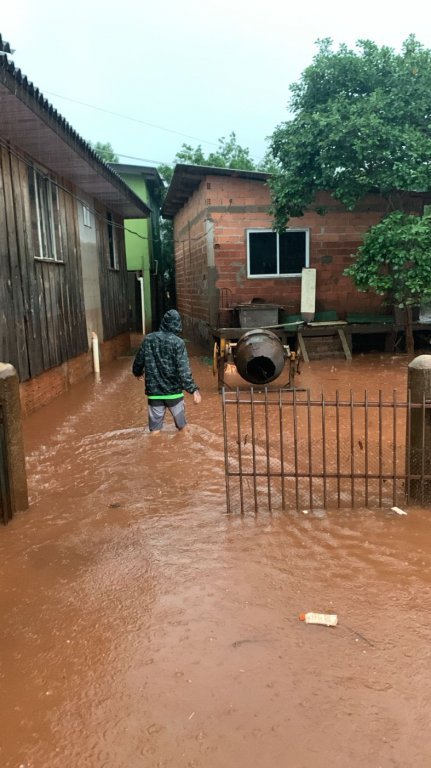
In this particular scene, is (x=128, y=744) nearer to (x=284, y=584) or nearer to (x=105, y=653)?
(x=105, y=653)

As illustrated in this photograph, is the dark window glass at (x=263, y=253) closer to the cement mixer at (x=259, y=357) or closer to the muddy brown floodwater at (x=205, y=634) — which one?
Result: the cement mixer at (x=259, y=357)

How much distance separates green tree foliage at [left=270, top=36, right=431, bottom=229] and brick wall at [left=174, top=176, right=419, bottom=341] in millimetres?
1779

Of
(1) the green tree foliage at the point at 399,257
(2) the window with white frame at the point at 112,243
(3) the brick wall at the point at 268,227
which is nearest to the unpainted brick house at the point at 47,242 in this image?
(2) the window with white frame at the point at 112,243

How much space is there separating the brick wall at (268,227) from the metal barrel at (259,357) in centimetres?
486

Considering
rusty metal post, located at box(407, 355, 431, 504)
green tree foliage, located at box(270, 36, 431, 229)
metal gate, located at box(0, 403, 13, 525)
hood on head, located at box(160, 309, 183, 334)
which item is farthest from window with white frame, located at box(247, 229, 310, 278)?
metal gate, located at box(0, 403, 13, 525)

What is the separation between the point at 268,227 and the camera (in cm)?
1387

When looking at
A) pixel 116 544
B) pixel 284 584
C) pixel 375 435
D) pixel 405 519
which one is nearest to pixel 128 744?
pixel 284 584

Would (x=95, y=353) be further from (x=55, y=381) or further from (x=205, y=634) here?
(x=205, y=634)

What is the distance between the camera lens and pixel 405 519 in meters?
4.57

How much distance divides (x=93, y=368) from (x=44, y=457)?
6439mm

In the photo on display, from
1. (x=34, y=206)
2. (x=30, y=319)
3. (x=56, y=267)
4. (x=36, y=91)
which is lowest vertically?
(x=30, y=319)

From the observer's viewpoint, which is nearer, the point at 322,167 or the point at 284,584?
the point at 284,584

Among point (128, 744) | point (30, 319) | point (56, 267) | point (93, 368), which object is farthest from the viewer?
point (93, 368)

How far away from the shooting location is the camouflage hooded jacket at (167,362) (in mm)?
6707
